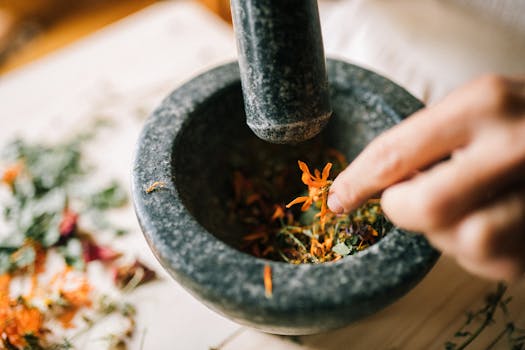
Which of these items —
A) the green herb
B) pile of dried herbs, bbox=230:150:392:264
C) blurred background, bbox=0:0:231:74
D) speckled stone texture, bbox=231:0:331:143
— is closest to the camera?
speckled stone texture, bbox=231:0:331:143

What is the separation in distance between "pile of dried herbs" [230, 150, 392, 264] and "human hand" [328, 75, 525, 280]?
0.50 ft

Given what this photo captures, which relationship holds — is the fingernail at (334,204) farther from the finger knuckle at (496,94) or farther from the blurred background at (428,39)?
the blurred background at (428,39)

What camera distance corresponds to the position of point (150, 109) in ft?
3.93

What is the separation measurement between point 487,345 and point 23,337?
734mm

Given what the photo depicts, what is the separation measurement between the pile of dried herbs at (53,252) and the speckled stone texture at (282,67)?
0.38m

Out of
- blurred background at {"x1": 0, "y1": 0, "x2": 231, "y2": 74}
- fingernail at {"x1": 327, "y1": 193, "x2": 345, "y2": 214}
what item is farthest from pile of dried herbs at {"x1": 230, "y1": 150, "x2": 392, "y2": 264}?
blurred background at {"x1": 0, "y1": 0, "x2": 231, "y2": 74}

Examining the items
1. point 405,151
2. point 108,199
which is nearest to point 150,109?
point 108,199

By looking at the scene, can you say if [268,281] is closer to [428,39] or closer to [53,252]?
[53,252]

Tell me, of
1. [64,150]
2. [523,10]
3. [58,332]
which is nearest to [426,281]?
[58,332]

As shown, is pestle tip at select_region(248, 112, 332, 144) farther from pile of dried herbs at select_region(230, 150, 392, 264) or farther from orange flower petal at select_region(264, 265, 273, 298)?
orange flower petal at select_region(264, 265, 273, 298)

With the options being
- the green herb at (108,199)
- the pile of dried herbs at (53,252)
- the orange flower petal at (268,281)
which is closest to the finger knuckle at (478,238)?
the orange flower petal at (268,281)

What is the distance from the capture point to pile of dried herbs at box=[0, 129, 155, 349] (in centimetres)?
83

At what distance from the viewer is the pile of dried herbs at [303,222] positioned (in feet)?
2.40

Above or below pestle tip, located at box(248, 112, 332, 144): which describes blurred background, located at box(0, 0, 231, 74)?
below
